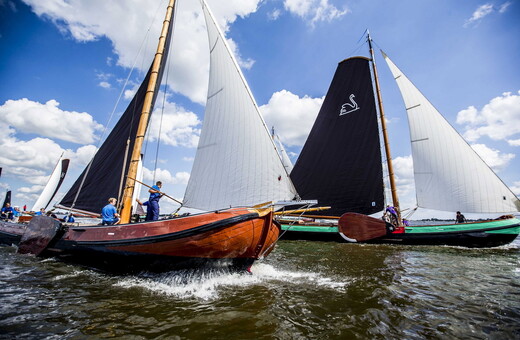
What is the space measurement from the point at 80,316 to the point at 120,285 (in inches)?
77.6

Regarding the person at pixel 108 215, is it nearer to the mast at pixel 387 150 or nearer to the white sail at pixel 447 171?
the mast at pixel 387 150

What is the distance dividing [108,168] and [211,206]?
8035 millimetres

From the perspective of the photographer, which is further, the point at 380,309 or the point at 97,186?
the point at 97,186

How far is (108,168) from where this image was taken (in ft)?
41.9

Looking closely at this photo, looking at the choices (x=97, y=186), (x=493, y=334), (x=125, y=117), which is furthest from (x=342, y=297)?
(x=125, y=117)

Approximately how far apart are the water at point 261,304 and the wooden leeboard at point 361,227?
8.02 m

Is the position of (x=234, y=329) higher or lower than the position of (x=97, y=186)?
lower

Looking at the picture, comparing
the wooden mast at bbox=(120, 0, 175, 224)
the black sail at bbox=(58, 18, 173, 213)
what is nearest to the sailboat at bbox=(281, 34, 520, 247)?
the wooden mast at bbox=(120, 0, 175, 224)

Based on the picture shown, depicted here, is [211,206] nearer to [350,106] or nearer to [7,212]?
[350,106]

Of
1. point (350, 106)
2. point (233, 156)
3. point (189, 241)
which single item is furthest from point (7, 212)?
point (350, 106)

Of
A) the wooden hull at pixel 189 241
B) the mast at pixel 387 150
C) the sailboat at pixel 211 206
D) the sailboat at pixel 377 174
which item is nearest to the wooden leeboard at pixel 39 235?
the sailboat at pixel 211 206

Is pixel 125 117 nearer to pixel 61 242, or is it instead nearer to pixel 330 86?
pixel 61 242

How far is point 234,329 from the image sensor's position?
3.73 metres

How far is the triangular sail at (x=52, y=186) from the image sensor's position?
2118 centimetres
